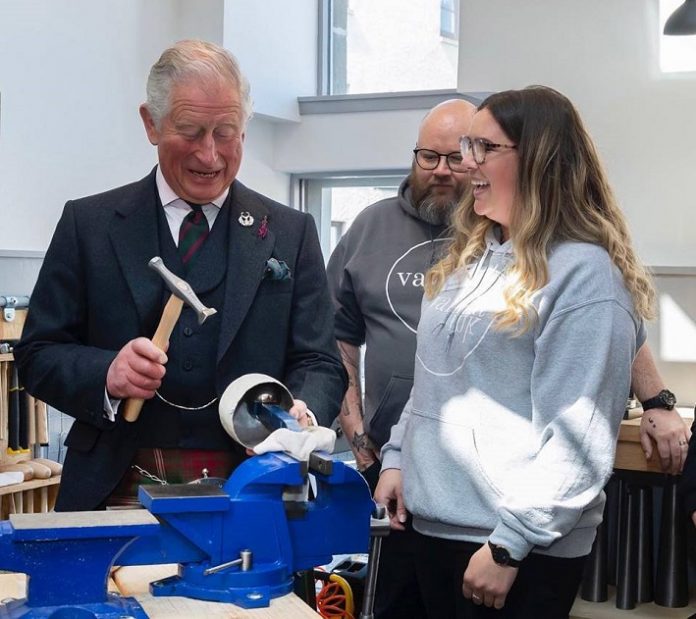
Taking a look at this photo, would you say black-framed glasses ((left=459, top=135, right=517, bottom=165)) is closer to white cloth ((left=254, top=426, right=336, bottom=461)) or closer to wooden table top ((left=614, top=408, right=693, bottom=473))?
white cloth ((left=254, top=426, right=336, bottom=461))

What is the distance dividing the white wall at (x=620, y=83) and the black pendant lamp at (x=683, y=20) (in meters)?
0.23

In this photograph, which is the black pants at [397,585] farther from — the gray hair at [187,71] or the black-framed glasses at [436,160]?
the gray hair at [187,71]

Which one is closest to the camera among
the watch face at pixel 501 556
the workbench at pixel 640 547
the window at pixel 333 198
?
the watch face at pixel 501 556

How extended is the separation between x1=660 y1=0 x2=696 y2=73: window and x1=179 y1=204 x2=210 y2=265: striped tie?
2.54 m

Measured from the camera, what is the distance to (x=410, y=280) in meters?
2.75

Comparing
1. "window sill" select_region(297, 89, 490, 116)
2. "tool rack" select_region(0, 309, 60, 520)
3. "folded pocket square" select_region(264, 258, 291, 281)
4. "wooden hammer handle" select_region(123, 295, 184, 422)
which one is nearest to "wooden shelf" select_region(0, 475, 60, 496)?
"tool rack" select_region(0, 309, 60, 520)

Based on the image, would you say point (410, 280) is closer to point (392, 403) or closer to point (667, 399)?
point (392, 403)

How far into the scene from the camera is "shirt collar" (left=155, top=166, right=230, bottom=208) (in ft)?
6.56

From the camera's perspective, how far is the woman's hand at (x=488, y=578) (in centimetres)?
176

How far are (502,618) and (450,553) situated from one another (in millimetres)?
146

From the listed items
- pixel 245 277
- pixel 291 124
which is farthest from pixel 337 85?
pixel 245 277

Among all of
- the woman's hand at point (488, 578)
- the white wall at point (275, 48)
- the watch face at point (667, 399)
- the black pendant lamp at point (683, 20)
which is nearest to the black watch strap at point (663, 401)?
the watch face at point (667, 399)

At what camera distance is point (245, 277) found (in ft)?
6.43

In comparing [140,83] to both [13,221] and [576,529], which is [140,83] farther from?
[576,529]
